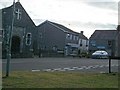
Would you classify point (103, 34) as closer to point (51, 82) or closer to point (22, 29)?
point (22, 29)

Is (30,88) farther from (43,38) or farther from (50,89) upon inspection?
(43,38)

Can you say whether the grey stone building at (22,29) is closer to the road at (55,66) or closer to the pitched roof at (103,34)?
the road at (55,66)

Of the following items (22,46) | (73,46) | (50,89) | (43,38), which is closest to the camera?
(50,89)

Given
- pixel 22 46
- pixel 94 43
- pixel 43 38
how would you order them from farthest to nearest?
pixel 94 43 < pixel 43 38 < pixel 22 46

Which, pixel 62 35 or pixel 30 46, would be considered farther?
pixel 62 35

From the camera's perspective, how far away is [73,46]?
90000mm

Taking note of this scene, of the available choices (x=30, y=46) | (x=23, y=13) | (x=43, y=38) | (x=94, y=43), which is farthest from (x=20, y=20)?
(x=94, y=43)

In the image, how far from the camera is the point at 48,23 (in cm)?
8412

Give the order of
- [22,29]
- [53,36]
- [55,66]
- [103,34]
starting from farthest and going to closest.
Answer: [103,34], [53,36], [22,29], [55,66]

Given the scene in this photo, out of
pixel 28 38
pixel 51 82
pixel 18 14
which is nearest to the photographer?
pixel 51 82

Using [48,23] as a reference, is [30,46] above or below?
below

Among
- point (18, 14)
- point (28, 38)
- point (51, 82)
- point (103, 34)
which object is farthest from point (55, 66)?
point (103, 34)

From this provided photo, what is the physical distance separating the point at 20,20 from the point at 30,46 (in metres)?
5.69

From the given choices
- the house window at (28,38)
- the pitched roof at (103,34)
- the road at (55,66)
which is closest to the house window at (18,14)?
the house window at (28,38)
